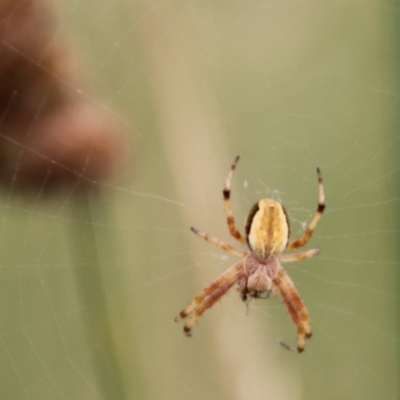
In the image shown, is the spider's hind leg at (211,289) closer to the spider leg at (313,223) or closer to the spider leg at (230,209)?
the spider leg at (230,209)

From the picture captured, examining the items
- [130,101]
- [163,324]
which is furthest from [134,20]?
[163,324]

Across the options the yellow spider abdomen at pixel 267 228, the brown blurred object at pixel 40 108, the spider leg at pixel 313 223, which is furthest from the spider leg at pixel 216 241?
the brown blurred object at pixel 40 108

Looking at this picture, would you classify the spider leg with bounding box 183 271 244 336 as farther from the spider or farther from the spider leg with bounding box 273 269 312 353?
the spider leg with bounding box 273 269 312 353

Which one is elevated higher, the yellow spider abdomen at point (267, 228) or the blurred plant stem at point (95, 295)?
the yellow spider abdomen at point (267, 228)

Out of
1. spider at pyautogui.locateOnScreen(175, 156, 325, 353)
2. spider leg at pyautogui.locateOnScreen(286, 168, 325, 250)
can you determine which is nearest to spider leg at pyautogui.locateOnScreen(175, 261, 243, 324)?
spider at pyautogui.locateOnScreen(175, 156, 325, 353)

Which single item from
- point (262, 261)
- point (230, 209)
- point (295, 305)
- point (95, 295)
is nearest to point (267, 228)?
point (230, 209)

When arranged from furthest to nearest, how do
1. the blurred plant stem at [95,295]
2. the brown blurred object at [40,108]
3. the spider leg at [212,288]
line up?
1. the spider leg at [212,288]
2. the brown blurred object at [40,108]
3. the blurred plant stem at [95,295]

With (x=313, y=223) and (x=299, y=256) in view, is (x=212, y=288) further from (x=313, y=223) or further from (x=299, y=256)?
(x=313, y=223)

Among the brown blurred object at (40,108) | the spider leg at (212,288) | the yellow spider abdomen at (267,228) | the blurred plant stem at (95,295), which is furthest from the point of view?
the spider leg at (212,288)
